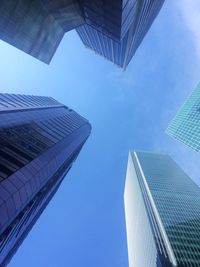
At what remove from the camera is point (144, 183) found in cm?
15438

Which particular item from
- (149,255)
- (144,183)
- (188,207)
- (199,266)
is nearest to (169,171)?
(144,183)

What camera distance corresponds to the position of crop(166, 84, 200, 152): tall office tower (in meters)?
124

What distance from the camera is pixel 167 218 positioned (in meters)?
113

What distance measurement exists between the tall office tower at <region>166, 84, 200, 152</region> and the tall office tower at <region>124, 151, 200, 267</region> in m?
28.4

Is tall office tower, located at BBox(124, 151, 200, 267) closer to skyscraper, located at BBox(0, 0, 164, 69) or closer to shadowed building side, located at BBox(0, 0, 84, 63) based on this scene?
skyscraper, located at BBox(0, 0, 164, 69)

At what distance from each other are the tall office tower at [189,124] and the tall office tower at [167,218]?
2835 cm

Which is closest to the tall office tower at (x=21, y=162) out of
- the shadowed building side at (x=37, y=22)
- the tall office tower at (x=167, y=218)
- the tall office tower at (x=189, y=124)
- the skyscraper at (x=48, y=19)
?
the shadowed building side at (x=37, y=22)

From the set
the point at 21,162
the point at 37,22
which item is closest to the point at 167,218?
the point at 21,162

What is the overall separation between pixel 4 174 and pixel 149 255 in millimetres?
95927

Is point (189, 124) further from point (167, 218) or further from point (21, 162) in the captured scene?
point (21, 162)

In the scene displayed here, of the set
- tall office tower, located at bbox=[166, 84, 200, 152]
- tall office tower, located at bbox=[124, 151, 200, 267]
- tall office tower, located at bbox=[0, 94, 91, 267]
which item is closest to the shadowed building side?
tall office tower, located at bbox=[0, 94, 91, 267]

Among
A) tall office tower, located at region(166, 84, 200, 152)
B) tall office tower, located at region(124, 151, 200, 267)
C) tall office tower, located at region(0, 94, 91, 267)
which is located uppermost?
tall office tower, located at region(166, 84, 200, 152)

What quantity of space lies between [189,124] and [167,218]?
154 ft

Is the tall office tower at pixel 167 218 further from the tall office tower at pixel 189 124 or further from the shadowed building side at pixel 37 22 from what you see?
the shadowed building side at pixel 37 22
